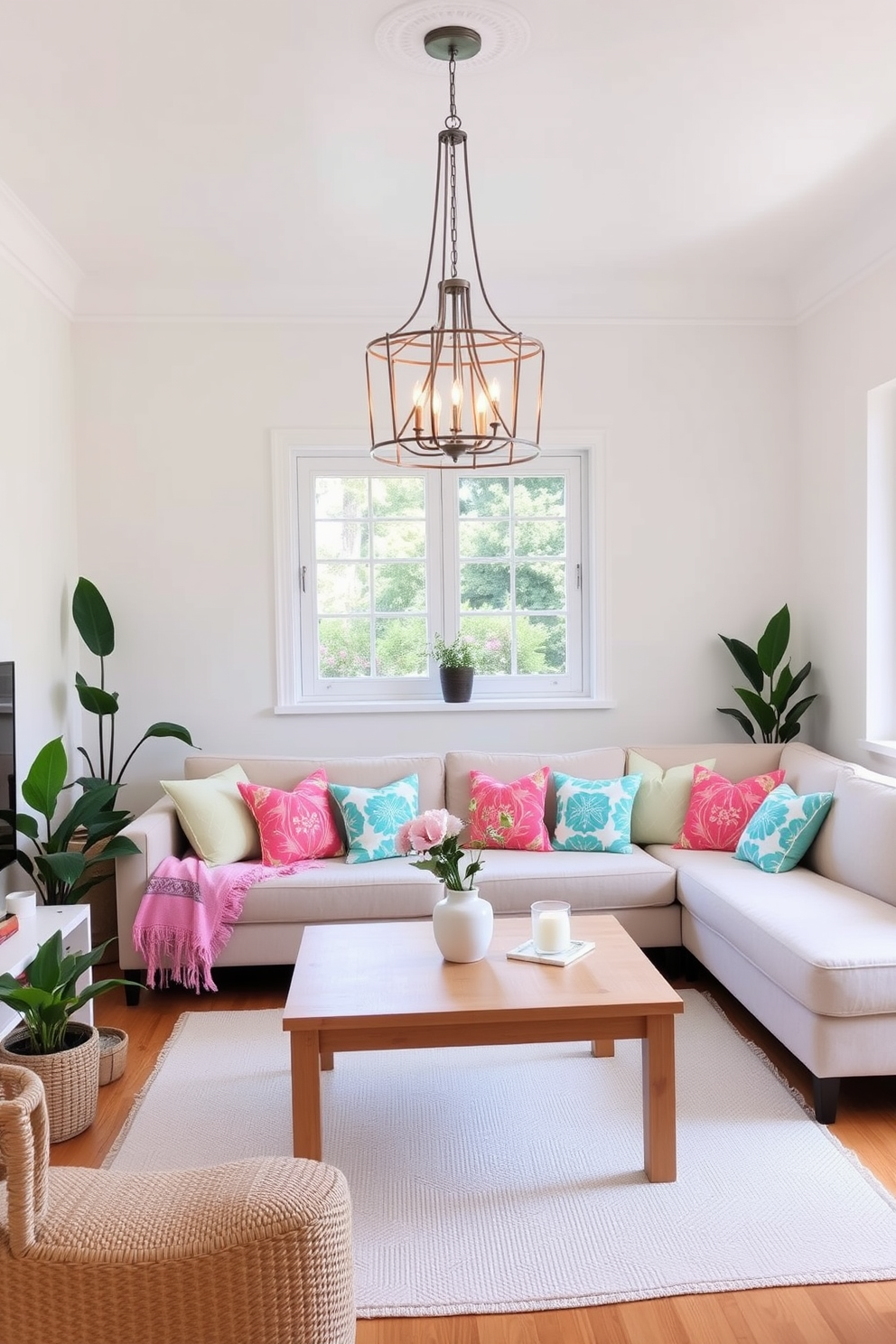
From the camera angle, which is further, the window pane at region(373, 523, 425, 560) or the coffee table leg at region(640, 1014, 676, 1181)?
the window pane at region(373, 523, 425, 560)

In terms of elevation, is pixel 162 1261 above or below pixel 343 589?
below

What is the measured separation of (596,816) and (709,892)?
652 mm

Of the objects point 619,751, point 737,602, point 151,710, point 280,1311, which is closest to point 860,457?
point 737,602

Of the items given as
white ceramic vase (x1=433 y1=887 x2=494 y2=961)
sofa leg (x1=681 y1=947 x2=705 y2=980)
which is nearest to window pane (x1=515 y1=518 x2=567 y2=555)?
sofa leg (x1=681 y1=947 x2=705 y2=980)

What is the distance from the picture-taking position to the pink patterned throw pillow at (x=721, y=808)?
13.4 feet

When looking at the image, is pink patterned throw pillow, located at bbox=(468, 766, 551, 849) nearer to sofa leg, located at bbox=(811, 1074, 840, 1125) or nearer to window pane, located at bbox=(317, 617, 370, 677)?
window pane, located at bbox=(317, 617, 370, 677)

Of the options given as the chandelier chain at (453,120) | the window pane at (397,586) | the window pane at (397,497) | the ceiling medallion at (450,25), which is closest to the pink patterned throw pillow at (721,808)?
the window pane at (397,586)

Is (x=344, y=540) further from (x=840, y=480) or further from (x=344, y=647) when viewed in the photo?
(x=840, y=480)

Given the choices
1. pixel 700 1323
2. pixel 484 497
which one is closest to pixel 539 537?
pixel 484 497

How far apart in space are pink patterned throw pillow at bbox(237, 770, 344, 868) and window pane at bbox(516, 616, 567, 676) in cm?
122

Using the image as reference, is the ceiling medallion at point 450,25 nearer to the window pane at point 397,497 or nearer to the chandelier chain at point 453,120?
the chandelier chain at point 453,120

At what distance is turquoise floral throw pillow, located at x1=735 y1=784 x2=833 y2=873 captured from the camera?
3727 millimetres

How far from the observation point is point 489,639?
4.81 metres

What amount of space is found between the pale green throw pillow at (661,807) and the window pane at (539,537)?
3.73 feet
